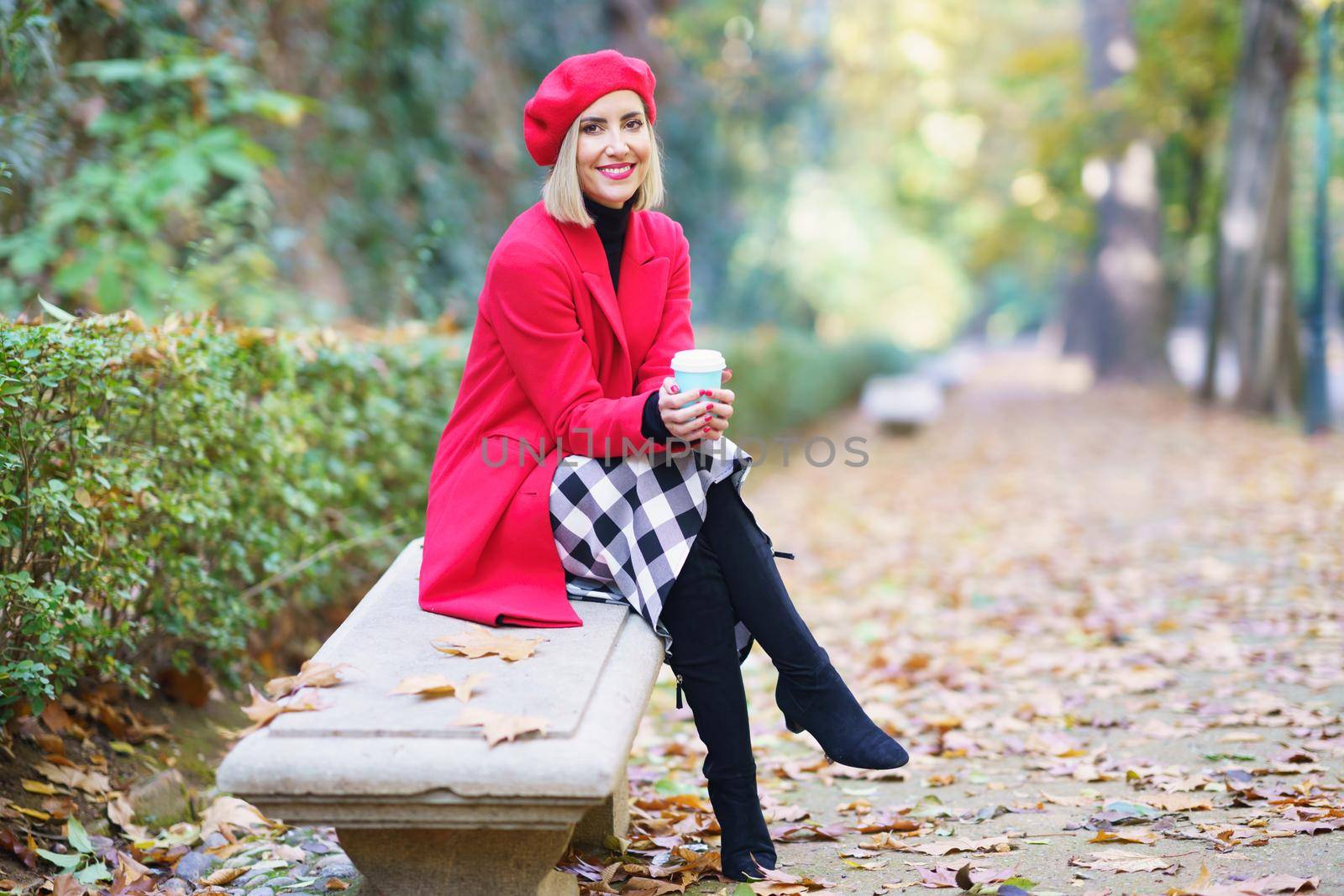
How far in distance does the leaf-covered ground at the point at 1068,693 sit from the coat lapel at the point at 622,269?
143 centimetres

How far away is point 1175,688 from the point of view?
4555mm

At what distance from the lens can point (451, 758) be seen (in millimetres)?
2201

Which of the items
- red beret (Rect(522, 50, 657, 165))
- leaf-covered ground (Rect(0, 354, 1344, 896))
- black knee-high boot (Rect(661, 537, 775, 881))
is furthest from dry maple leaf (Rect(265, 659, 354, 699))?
red beret (Rect(522, 50, 657, 165))

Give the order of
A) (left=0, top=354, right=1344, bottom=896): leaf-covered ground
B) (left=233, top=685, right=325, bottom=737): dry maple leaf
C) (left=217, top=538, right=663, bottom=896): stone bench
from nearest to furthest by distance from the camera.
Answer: (left=217, top=538, right=663, bottom=896): stone bench, (left=233, top=685, right=325, bottom=737): dry maple leaf, (left=0, top=354, right=1344, bottom=896): leaf-covered ground

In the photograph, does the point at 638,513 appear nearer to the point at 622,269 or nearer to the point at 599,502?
the point at 599,502

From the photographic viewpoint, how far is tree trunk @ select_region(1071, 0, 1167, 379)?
1958 centimetres

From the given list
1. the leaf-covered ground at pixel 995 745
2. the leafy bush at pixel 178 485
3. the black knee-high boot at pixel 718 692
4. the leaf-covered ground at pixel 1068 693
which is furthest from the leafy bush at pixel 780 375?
the black knee-high boot at pixel 718 692

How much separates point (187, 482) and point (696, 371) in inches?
70.2

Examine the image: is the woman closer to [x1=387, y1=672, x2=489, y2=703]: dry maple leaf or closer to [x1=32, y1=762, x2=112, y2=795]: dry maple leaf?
[x1=387, y1=672, x2=489, y2=703]: dry maple leaf

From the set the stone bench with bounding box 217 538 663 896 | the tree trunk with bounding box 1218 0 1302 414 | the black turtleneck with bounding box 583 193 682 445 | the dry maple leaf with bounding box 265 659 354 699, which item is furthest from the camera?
the tree trunk with bounding box 1218 0 1302 414

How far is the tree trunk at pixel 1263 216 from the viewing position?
12.9 meters

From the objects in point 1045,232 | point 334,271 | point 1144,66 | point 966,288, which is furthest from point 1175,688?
point 966,288

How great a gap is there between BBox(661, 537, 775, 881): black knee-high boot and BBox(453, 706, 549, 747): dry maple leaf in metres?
0.68

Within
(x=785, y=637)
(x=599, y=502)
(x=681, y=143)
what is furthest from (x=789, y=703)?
(x=681, y=143)
